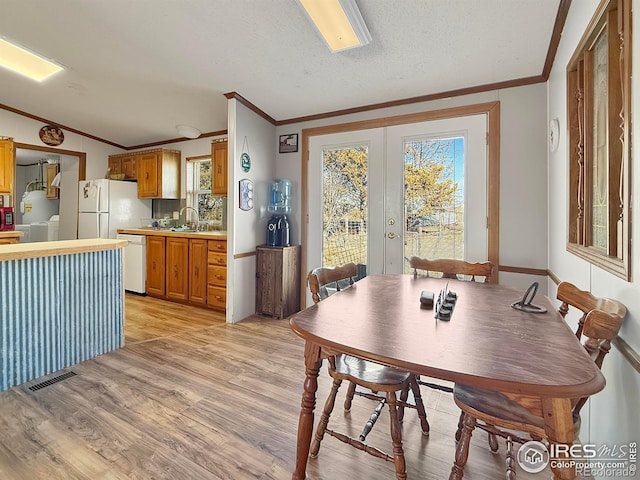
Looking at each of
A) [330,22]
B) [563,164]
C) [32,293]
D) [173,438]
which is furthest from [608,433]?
[32,293]

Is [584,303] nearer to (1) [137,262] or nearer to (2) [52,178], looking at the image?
(1) [137,262]

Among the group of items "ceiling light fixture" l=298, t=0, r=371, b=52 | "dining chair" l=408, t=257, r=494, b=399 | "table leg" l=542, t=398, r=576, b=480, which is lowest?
"table leg" l=542, t=398, r=576, b=480

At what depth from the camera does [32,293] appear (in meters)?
2.15

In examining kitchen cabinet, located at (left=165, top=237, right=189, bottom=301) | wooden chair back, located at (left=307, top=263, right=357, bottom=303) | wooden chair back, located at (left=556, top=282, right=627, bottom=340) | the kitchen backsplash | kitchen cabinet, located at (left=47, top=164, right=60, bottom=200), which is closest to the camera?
wooden chair back, located at (left=556, top=282, right=627, bottom=340)

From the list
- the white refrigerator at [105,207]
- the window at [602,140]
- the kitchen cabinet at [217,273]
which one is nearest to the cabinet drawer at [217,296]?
the kitchen cabinet at [217,273]

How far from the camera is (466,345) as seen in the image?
984 mm

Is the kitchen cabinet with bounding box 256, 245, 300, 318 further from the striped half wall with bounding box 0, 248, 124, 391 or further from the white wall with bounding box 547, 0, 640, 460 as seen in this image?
the white wall with bounding box 547, 0, 640, 460

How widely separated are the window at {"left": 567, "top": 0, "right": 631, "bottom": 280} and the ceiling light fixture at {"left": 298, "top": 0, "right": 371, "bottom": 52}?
127 cm

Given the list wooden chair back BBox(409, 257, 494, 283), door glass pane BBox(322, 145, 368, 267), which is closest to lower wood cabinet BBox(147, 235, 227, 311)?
door glass pane BBox(322, 145, 368, 267)

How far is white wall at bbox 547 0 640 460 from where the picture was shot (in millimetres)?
1062

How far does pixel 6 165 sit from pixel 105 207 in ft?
4.04

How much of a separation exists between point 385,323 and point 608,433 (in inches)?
41.9

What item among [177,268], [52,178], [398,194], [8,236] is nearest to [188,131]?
[177,268]

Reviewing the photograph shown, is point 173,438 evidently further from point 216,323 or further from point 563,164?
point 563,164
